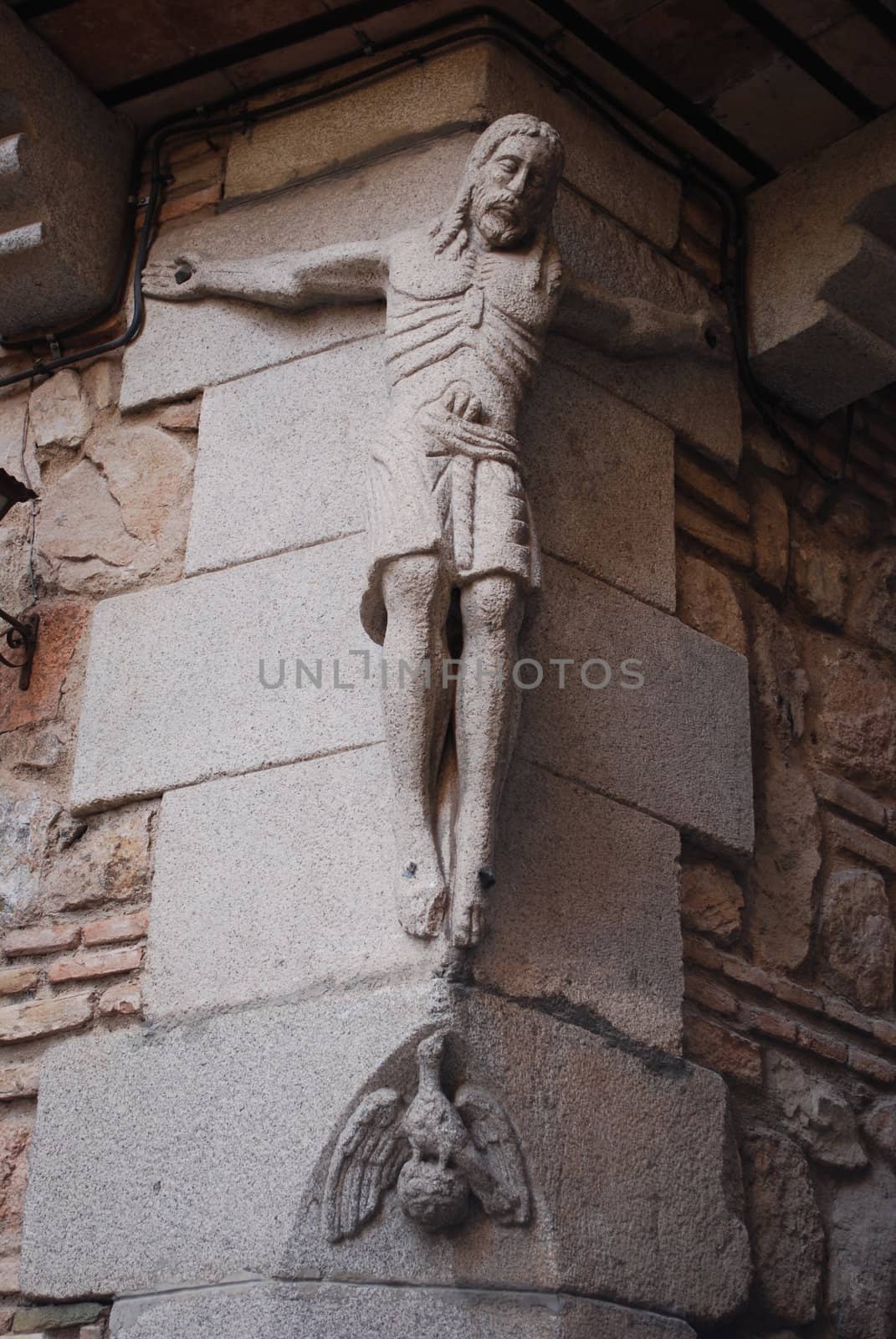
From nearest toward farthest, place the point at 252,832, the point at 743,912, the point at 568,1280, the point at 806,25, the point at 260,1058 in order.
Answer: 1. the point at 568,1280
2. the point at 260,1058
3. the point at 252,832
4. the point at 743,912
5. the point at 806,25

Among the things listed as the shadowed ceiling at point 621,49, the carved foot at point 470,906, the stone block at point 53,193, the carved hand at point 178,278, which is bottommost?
the carved foot at point 470,906

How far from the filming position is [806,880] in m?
3.50

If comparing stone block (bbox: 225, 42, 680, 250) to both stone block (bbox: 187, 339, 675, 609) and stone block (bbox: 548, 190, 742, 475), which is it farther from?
stone block (bbox: 187, 339, 675, 609)

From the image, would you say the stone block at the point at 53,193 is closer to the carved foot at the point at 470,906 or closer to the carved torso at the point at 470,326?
the carved torso at the point at 470,326

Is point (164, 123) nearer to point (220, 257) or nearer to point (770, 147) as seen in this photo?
point (220, 257)

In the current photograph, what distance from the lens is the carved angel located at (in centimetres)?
262

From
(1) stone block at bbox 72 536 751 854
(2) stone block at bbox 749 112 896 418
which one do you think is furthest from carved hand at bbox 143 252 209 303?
(2) stone block at bbox 749 112 896 418

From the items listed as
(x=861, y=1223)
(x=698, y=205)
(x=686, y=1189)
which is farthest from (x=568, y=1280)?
(x=698, y=205)

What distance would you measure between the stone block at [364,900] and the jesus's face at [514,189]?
1.00 metres

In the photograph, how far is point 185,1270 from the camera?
2.71 m

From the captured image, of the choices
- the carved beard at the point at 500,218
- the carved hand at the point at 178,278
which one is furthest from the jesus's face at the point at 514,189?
the carved hand at the point at 178,278

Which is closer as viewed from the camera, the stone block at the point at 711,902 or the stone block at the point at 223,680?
the stone block at the point at 223,680

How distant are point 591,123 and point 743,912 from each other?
1.75 meters

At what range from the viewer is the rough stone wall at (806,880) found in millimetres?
3123
